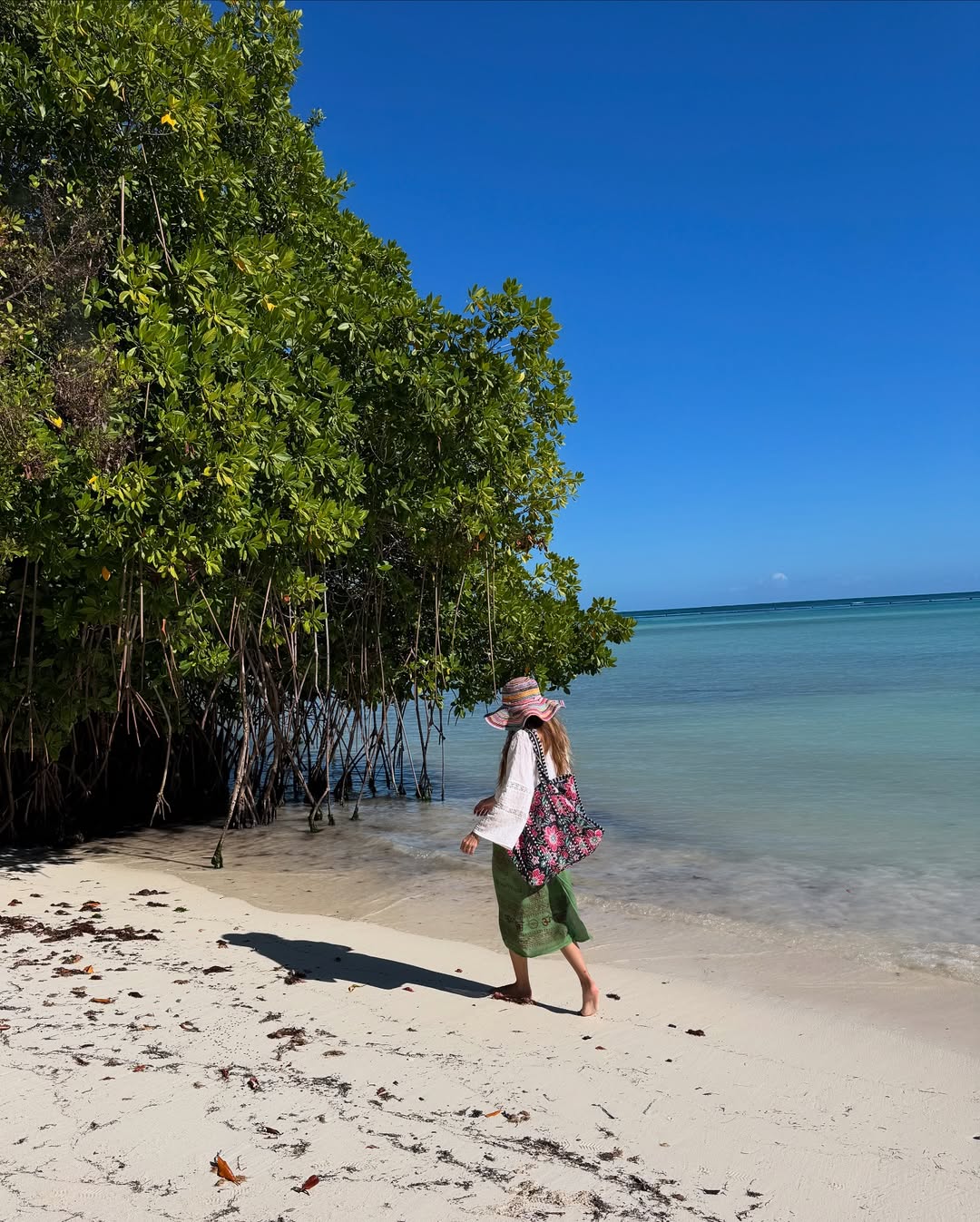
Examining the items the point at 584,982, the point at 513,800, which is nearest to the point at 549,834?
the point at 513,800

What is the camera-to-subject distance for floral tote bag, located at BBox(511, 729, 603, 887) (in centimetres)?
408

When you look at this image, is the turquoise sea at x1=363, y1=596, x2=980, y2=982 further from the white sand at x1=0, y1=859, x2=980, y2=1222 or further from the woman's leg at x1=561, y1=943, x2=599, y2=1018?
the woman's leg at x1=561, y1=943, x2=599, y2=1018

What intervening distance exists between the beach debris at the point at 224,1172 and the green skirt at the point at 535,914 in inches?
64.0

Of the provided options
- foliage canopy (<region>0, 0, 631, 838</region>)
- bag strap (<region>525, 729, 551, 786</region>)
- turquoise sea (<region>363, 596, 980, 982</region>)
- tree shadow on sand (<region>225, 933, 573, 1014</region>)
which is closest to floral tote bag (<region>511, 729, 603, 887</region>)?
bag strap (<region>525, 729, 551, 786</region>)

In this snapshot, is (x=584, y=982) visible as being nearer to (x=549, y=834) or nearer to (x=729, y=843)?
(x=549, y=834)

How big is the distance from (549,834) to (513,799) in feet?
0.73

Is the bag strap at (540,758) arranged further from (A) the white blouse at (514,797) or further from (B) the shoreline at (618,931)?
(B) the shoreline at (618,931)

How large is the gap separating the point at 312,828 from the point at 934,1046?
6379 millimetres

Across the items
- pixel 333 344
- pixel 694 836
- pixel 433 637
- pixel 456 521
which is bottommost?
pixel 694 836

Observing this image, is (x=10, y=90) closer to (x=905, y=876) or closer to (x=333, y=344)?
(x=333, y=344)

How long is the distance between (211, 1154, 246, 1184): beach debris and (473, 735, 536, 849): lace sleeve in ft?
4.96

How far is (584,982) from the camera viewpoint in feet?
13.9

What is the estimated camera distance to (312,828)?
9383 mm

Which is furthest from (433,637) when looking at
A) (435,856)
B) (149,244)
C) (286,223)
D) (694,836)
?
(149,244)
